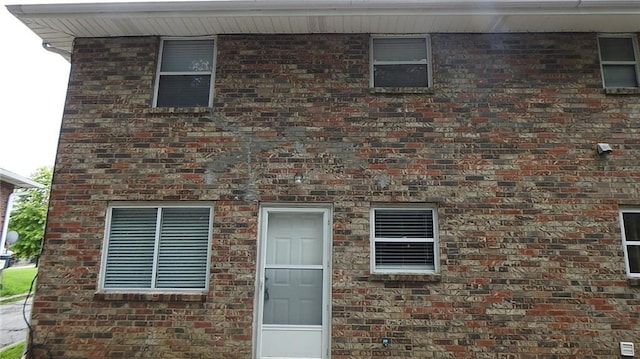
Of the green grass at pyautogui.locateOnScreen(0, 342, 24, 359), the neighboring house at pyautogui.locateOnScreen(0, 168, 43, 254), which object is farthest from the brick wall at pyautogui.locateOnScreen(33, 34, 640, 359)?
the neighboring house at pyautogui.locateOnScreen(0, 168, 43, 254)

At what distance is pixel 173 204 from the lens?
18.8ft

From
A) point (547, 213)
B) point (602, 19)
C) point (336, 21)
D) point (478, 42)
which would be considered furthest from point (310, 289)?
point (602, 19)

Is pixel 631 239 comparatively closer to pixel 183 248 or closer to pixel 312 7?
pixel 312 7

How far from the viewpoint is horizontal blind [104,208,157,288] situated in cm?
564

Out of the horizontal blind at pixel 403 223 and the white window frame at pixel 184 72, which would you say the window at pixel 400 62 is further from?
the white window frame at pixel 184 72

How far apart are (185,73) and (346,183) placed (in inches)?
113

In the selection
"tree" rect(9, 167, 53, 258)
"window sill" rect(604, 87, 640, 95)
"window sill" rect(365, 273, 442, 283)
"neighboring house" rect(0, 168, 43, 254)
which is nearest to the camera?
"window sill" rect(365, 273, 442, 283)

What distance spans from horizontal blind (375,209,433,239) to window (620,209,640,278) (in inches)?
96.1

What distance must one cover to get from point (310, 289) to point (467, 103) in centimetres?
329

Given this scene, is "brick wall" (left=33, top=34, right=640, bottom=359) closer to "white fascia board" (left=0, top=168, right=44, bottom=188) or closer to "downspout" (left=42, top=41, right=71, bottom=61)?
"downspout" (left=42, top=41, right=71, bottom=61)

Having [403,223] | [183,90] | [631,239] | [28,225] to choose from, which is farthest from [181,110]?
[28,225]

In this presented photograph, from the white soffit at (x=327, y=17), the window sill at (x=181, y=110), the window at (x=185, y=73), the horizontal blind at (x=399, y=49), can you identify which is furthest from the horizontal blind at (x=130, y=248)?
the horizontal blind at (x=399, y=49)

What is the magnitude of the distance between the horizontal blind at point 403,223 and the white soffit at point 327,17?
260 cm

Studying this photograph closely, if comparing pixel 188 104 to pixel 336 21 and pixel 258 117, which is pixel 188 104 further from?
pixel 336 21
